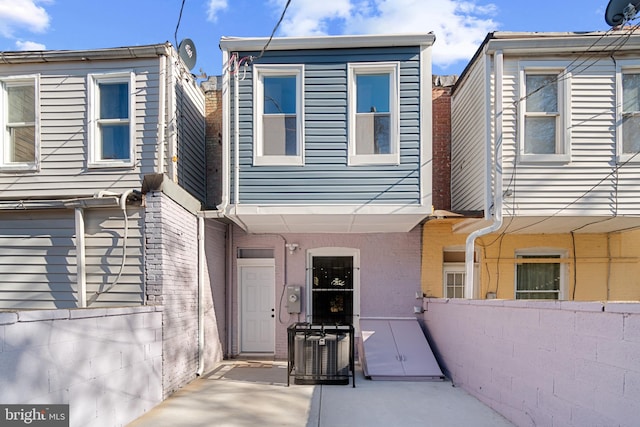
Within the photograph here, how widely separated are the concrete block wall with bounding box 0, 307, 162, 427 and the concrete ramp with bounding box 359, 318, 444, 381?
3556 mm

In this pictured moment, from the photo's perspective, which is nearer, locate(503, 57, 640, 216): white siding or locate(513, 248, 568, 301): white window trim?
locate(503, 57, 640, 216): white siding

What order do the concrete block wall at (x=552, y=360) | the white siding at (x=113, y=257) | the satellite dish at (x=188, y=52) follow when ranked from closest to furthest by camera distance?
1. the concrete block wall at (x=552, y=360)
2. the white siding at (x=113, y=257)
3. the satellite dish at (x=188, y=52)

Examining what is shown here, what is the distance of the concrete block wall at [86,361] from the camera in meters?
2.96

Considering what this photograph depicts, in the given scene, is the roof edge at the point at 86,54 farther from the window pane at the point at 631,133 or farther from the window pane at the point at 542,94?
the window pane at the point at 631,133

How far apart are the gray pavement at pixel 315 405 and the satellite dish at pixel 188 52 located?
5.76 metres

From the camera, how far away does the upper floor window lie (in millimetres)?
6574

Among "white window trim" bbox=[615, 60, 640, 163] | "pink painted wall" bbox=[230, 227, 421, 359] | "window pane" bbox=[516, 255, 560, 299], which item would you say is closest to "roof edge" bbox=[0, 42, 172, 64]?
"pink painted wall" bbox=[230, 227, 421, 359]

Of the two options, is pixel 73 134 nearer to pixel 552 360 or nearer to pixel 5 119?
pixel 5 119

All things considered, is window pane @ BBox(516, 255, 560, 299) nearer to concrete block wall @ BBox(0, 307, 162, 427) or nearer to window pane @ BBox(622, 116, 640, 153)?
window pane @ BBox(622, 116, 640, 153)

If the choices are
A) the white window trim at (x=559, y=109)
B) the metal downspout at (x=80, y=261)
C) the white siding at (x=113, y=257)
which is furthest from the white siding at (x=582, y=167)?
the metal downspout at (x=80, y=261)

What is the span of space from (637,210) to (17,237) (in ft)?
32.7

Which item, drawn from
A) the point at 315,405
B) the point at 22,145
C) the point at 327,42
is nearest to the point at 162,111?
the point at 22,145

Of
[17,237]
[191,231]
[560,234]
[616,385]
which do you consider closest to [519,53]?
[560,234]

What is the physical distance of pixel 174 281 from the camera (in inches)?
225
